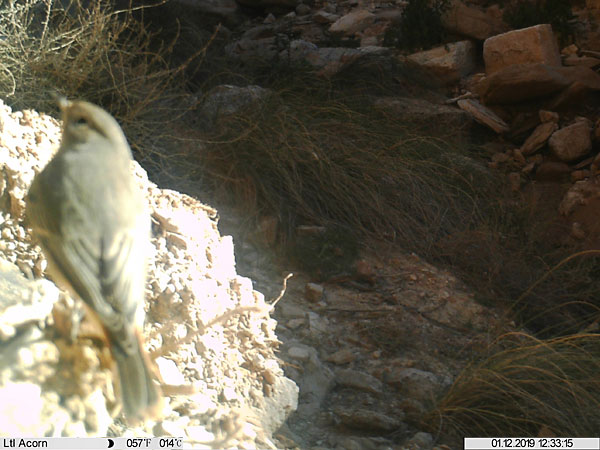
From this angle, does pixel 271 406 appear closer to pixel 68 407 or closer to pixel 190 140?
pixel 68 407

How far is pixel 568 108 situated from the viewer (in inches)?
213

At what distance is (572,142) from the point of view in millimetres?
5016

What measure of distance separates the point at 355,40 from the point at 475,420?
5195 millimetres

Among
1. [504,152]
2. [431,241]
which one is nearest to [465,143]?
[504,152]

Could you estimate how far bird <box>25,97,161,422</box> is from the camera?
2.94 ft

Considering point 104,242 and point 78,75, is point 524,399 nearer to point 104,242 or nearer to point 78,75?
point 104,242

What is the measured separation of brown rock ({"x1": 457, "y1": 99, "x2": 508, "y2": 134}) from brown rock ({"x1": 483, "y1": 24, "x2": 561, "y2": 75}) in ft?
2.05

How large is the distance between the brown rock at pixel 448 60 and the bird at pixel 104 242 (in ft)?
17.9

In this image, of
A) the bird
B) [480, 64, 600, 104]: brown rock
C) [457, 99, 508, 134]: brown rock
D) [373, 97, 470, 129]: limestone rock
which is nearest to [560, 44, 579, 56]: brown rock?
[480, 64, 600, 104]: brown rock

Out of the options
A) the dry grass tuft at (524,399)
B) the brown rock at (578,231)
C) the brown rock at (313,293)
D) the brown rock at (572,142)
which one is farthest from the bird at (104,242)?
the brown rock at (572,142)

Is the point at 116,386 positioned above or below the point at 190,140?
above

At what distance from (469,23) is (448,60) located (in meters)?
0.63

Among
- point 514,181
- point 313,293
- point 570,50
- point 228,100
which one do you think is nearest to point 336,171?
point 228,100

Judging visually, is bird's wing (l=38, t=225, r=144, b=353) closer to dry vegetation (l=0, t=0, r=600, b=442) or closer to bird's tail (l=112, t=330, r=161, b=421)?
bird's tail (l=112, t=330, r=161, b=421)
